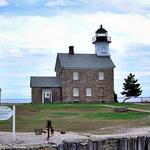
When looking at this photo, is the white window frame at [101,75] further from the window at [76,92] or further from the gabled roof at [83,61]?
the window at [76,92]

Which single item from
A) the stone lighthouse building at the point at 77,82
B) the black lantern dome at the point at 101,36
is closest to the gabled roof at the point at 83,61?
the stone lighthouse building at the point at 77,82

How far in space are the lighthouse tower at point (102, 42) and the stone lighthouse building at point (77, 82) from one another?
174cm

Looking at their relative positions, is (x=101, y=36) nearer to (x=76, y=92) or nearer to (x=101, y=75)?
(x=101, y=75)

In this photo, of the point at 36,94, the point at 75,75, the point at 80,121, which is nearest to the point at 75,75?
the point at 75,75

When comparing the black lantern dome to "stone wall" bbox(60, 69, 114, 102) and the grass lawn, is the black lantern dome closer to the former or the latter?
"stone wall" bbox(60, 69, 114, 102)

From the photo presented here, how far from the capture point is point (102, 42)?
251ft

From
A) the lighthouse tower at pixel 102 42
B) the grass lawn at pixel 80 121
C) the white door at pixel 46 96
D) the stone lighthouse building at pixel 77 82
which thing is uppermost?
the lighthouse tower at pixel 102 42

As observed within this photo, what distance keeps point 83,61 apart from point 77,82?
3665mm

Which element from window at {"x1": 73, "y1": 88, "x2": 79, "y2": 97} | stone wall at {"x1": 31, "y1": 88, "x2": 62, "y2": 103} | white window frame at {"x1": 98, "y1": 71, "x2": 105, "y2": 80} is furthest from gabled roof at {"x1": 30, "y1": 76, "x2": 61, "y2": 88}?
white window frame at {"x1": 98, "y1": 71, "x2": 105, "y2": 80}

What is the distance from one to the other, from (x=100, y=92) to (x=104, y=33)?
9.56m

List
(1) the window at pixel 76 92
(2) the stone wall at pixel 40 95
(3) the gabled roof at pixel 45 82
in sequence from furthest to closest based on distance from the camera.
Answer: (1) the window at pixel 76 92 < (3) the gabled roof at pixel 45 82 < (2) the stone wall at pixel 40 95

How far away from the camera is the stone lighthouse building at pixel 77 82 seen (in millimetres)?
71938

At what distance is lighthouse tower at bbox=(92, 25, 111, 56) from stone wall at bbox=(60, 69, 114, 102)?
3990 millimetres

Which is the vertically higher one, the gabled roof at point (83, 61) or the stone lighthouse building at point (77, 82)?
the gabled roof at point (83, 61)
